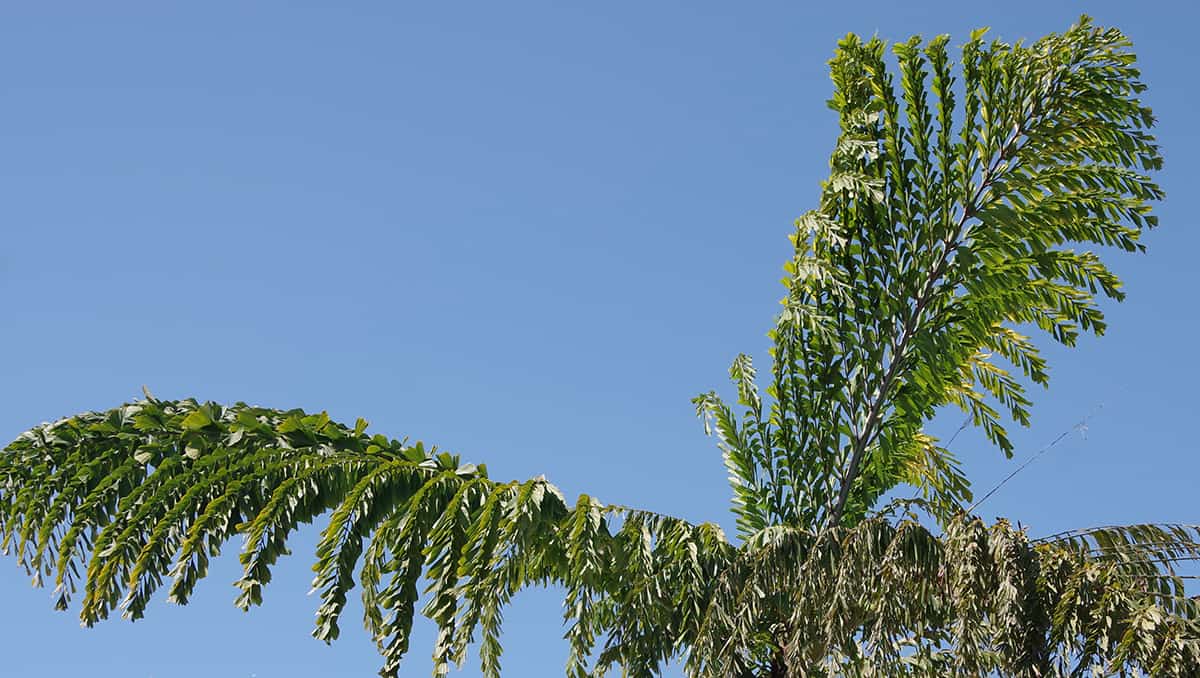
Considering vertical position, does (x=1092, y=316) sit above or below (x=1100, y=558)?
above

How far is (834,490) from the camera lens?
10.3 meters

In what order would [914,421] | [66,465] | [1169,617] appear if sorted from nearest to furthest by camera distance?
[1169,617] → [66,465] → [914,421]

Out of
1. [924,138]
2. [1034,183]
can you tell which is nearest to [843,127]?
[924,138]

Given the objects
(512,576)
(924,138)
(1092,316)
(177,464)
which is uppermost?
(924,138)

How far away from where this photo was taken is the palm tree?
8508 mm

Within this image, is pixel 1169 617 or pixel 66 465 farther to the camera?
pixel 66 465

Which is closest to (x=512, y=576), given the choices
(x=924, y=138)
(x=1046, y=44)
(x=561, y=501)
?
(x=561, y=501)

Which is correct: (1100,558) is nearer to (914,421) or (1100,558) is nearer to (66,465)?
(914,421)

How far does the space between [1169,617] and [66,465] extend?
21.9 ft

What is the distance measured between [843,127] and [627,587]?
3841 mm

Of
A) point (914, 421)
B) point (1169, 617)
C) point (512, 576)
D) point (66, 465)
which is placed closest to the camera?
point (1169, 617)

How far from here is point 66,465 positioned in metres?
9.47

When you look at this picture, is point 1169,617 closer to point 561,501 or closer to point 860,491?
point 860,491

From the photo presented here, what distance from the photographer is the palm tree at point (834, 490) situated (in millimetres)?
8508
